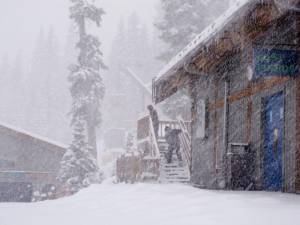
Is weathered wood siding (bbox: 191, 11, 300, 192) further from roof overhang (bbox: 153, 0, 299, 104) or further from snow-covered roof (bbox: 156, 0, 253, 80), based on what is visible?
snow-covered roof (bbox: 156, 0, 253, 80)

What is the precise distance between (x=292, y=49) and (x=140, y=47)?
7158cm

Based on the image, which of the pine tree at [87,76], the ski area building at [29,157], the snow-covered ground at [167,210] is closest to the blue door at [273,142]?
the snow-covered ground at [167,210]

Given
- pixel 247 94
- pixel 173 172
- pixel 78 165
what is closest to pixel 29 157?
pixel 78 165

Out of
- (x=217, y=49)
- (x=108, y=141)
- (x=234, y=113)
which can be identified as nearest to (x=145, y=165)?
(x=234, y=113)

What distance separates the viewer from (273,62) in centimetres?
1080

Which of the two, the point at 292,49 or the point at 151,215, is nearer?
the point at 151,215

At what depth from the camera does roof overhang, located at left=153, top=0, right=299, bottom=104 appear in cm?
1070

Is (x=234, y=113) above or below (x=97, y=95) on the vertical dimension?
below

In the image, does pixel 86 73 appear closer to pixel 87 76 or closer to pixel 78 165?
pixel 87 76

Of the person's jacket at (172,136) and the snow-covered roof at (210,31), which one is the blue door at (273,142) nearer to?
the snow-covered roof at (210,31)

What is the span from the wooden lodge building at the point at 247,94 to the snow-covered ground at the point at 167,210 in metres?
1.41

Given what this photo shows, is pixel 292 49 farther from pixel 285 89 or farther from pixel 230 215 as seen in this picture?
pixel 230 215

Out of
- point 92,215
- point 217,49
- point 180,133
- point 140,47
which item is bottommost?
point 92,215

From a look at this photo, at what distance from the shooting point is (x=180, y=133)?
2106 centimetres
